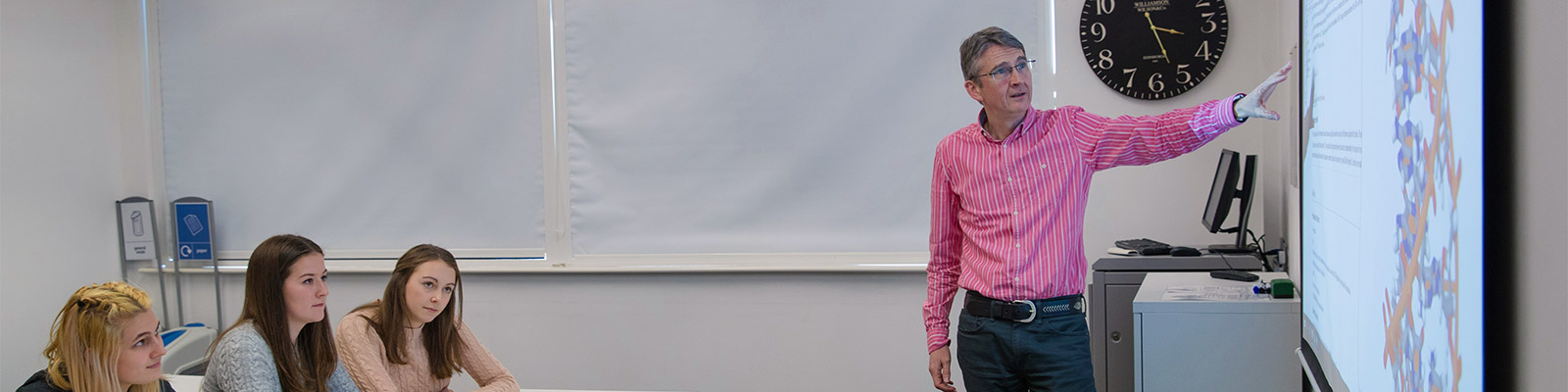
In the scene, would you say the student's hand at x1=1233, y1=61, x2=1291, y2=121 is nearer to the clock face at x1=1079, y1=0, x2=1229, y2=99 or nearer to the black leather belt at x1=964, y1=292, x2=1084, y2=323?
the black leather belt at x1=964, y1=292, x2=1084, y2=323

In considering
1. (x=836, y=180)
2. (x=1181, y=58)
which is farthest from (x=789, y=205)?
(x=1181, y=58)

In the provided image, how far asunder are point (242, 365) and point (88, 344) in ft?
1.14

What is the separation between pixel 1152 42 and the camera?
10.9 ft

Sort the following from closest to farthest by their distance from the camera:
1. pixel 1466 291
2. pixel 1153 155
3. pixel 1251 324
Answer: pixel 1466 291, pixel 1153 155, pixel 1251 324

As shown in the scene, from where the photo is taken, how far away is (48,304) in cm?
418

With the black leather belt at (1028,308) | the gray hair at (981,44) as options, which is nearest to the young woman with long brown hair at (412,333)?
the black leather belt at (1028,308)

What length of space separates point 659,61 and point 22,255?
2658mm

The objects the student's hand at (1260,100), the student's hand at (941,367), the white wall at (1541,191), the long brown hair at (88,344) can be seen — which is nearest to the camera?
the white wall at (1541,191)

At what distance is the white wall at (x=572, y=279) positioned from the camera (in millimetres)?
3457

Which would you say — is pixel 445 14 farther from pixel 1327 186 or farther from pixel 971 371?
pixel 1327 186

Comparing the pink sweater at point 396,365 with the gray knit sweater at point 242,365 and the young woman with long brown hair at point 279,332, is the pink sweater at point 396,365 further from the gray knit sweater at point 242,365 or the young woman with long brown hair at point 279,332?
the gray knit sweater at point 242,365

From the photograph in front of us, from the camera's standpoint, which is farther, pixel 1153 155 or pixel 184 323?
pixel 184 323

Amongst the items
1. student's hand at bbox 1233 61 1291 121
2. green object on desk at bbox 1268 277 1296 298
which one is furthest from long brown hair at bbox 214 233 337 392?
green object on desk at bbox 1268 277 1296 298

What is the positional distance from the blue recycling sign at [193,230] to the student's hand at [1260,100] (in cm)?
407
